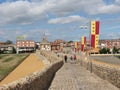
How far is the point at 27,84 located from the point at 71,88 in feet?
23.5

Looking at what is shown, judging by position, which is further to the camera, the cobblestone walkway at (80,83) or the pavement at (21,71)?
the pavement at (21,71)

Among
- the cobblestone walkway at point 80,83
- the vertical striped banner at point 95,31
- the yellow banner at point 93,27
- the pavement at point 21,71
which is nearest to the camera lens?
the cobblestone walkway at point 80,83

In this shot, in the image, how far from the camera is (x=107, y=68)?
1941cm

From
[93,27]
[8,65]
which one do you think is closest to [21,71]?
[8,65]

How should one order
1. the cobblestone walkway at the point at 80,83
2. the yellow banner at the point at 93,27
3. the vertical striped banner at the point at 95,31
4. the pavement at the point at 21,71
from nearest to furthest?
the cobblestone walkway at the point at 80,83, the vertical striped banner at the point at 95,31, the yellow banner at the point at 93,27, the pavement at the point at 21,71

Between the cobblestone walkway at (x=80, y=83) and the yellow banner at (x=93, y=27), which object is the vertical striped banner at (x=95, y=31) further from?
the cobblestone walkway at (x=80, y=83)

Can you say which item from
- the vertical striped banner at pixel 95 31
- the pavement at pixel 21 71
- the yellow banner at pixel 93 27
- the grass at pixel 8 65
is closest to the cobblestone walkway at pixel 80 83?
the pavement at pixel 21 71

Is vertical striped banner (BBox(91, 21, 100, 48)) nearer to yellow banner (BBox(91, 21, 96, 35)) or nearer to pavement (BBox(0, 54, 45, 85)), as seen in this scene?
yellow banner (BBox(91, 21, 96, 35))

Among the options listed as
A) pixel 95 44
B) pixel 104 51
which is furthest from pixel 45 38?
pixel 95 44

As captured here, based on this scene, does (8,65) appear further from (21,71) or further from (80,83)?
(80,83)

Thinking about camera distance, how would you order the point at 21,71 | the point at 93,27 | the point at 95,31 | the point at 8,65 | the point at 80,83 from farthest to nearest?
the point at 8,65 → the point at 21,71 → the point at 93,27 → the point at 95,31 → the point at 80,83

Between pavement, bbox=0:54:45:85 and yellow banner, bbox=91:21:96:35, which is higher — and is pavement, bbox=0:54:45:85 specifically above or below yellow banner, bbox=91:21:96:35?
below

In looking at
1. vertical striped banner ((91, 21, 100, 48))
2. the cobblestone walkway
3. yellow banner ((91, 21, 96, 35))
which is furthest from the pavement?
the cobblestone walkway

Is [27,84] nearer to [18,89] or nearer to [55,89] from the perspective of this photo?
[18,89]
